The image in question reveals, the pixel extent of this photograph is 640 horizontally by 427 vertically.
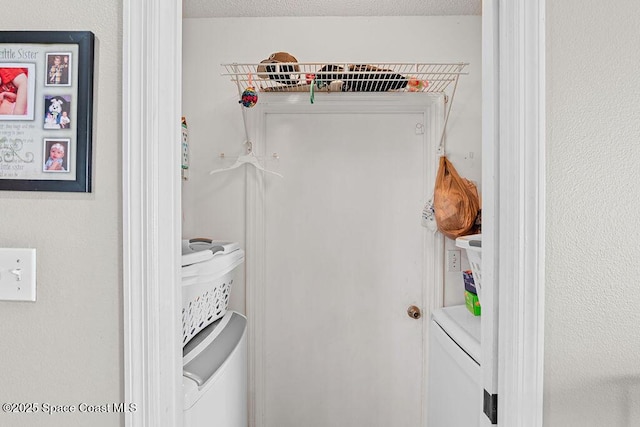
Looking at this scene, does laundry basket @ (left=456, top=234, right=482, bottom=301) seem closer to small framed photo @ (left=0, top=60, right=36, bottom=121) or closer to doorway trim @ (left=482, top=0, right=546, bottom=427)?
doorway trim @ (left=482, top=0, right=546, bottom=427)

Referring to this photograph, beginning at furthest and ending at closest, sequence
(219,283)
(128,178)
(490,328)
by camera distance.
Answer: (219,283) < (490,328) < (128,178)

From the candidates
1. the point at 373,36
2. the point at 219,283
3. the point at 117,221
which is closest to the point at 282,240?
the point at 219,283

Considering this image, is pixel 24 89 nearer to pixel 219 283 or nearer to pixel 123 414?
pixel 123 414

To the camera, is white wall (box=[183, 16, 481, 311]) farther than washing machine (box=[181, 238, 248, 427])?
Yes

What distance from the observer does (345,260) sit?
7.13ft

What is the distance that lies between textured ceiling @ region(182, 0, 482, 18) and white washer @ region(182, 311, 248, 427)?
150 centimetres

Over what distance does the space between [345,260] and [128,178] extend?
4.95 feet

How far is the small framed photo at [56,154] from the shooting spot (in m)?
0.79

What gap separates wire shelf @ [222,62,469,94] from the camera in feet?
6.00

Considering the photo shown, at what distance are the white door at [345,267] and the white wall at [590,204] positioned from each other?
1315 mm
